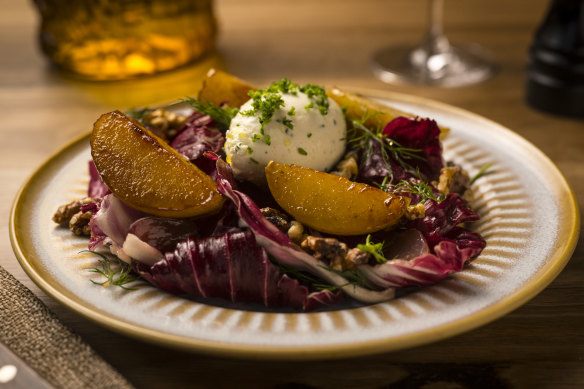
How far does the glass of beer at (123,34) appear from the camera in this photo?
3.05 meters

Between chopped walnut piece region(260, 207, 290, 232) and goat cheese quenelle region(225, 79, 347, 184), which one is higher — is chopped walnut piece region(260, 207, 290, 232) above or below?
below

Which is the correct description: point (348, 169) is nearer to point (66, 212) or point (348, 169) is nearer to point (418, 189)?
point (418, 189)

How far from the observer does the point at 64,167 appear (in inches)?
84.3

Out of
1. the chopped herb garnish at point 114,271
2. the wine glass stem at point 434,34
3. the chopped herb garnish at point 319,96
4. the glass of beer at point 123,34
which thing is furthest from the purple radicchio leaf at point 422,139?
the wine glass stem at point 434,34

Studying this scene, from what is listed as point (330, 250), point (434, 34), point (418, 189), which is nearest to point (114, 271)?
point (330, 250)

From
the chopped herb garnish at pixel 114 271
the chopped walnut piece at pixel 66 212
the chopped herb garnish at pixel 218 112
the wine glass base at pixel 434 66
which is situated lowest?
the wine glass base at pixel 434 66

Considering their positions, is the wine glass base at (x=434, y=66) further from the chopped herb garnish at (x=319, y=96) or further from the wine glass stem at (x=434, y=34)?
the chopped herb garnish at (x=319, y=96)

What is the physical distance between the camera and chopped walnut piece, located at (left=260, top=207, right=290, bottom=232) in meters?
1.70

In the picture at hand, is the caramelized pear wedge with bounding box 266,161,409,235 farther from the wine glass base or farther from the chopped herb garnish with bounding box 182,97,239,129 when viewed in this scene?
the wine glass base

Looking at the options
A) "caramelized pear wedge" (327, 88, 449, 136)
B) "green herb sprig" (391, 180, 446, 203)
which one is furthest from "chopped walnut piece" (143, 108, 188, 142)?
"green herb sprig" (391, 180, 446, 203)

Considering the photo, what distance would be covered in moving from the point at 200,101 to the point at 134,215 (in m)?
0.53

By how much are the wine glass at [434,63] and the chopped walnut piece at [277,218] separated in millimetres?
1778

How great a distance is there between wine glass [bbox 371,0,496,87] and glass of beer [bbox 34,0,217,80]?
3.04 ft

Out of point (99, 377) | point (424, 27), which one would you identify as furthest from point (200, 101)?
point (424, 27)
